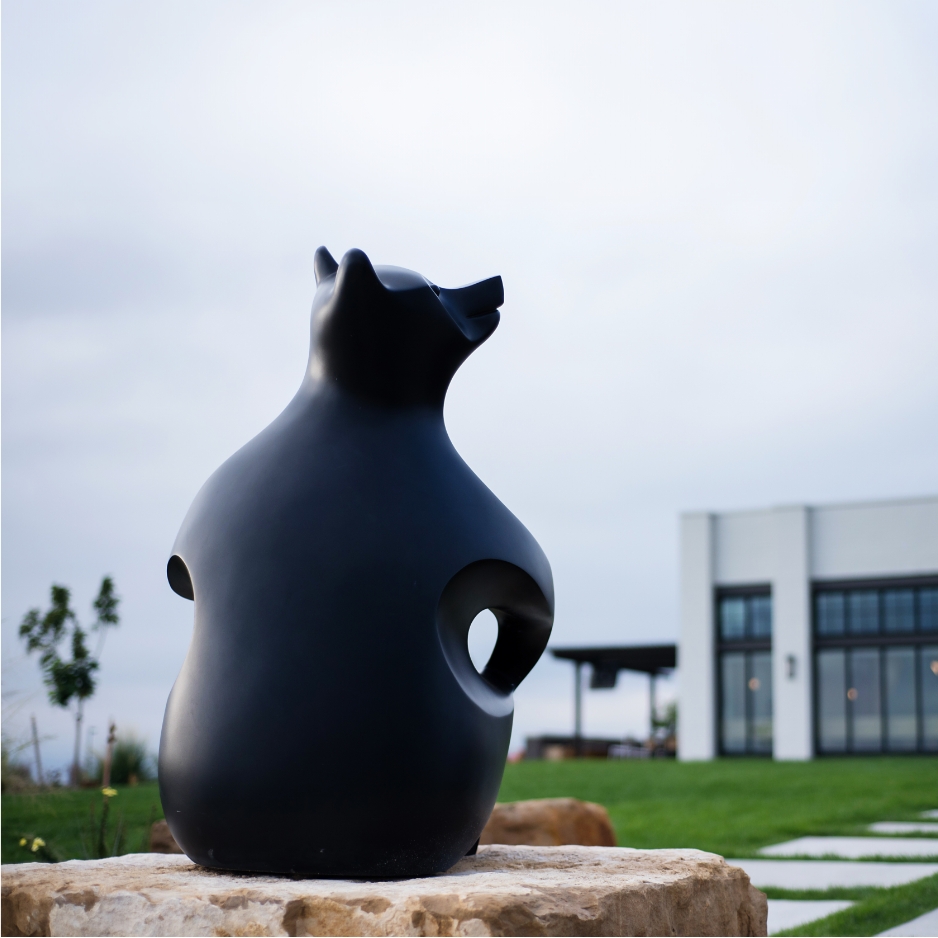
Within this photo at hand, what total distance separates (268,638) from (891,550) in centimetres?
2770

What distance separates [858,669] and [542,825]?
2385 cm

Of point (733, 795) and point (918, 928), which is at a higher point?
point (918, 928)

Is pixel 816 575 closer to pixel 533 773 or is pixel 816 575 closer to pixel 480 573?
pixel 533 773

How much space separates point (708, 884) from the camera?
3723mm

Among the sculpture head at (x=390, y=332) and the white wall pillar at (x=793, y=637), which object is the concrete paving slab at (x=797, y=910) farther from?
the white wall pillar at (x=793, y=637)

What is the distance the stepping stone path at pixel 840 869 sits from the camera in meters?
6.45

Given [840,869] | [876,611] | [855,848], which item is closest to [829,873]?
[840,869]

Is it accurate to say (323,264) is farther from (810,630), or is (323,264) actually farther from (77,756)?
(810,630)

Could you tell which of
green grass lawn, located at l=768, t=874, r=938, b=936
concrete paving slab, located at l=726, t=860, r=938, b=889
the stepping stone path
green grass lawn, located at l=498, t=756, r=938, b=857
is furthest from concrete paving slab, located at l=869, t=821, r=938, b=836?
green grass lawn, located at l=768, t=874, r=938, b=936

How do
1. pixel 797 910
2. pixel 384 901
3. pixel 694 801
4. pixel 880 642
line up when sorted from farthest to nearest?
pixel 880 642, pixel 694 801, pixel 797 910, pixel 384 901

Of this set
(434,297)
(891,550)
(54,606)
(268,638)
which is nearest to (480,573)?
(268,638)

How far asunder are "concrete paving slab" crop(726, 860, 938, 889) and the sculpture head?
483cm

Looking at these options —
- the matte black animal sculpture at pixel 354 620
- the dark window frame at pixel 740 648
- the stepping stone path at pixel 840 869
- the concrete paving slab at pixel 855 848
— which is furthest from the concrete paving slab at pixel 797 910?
the dark window frame at pixel 740 648

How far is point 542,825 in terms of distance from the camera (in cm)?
754
